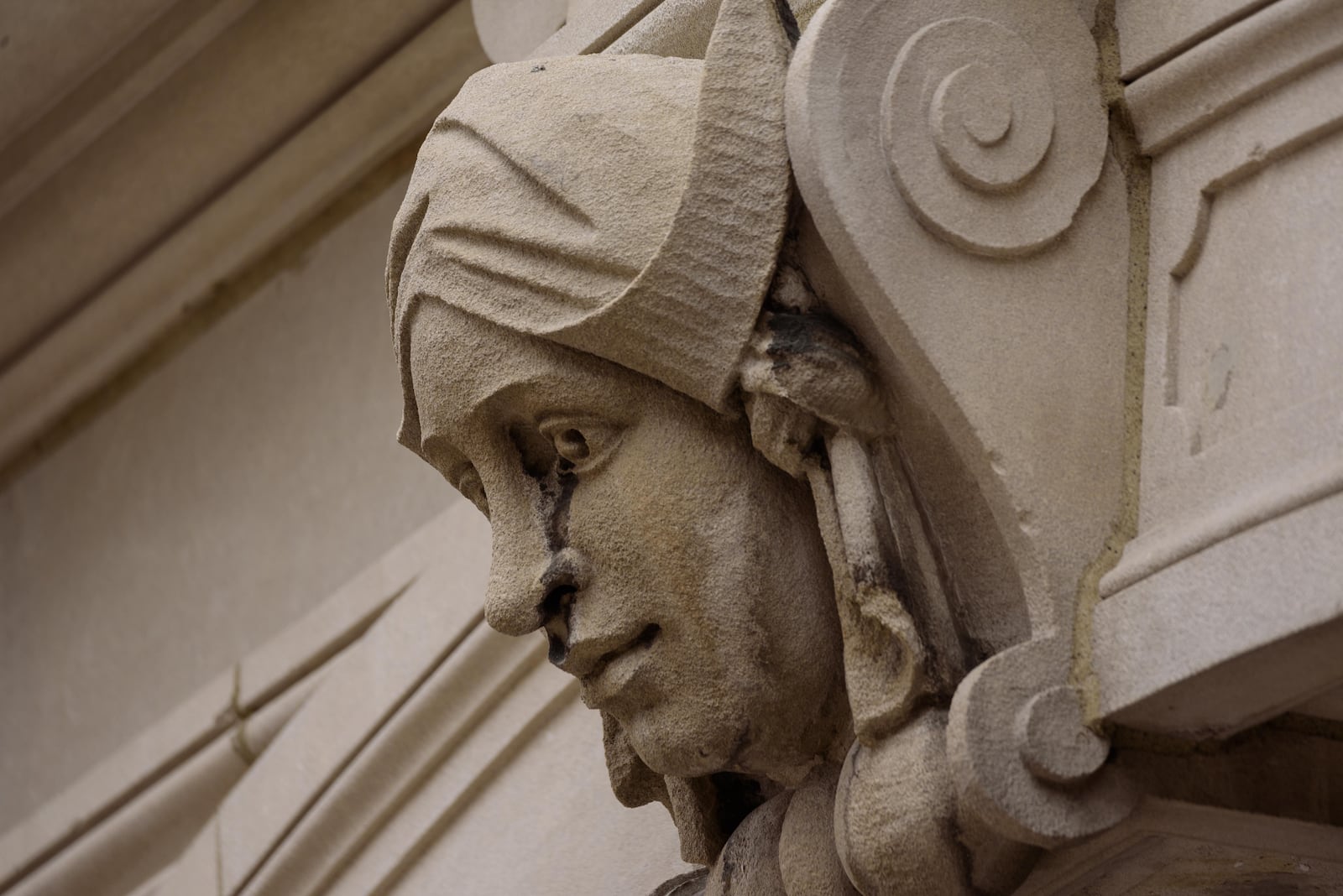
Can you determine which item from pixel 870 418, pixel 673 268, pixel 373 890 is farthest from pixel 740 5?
pixel 373 890

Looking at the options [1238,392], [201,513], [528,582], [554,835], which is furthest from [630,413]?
[201,513]

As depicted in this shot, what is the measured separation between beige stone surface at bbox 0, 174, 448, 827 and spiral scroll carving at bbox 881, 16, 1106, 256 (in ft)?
3.95

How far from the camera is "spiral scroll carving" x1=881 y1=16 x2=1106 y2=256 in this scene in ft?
5.27

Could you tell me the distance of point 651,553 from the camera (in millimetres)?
1667

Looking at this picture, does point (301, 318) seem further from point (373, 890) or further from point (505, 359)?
point (505, 359)

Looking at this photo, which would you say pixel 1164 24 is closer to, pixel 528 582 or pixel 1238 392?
pixel 1238 392

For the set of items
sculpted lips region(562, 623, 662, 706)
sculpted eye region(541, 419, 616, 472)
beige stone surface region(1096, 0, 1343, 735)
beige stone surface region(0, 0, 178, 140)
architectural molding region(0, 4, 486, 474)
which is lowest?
beige stone surface region(1096, 0, 1343, 735)

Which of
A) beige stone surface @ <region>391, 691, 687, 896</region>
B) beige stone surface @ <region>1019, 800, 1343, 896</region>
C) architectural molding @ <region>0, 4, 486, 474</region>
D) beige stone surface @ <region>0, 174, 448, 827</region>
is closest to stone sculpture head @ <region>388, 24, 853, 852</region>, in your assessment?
beige stone surface @ <region>1019, 800, 1343, 896</region>

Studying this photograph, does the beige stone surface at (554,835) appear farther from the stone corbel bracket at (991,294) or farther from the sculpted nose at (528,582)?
the stone corbel bracket at (991,294)

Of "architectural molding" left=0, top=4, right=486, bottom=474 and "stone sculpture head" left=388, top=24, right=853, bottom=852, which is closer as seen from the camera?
"stone sculpture head" left=388, top=24, right=853, bottom=852

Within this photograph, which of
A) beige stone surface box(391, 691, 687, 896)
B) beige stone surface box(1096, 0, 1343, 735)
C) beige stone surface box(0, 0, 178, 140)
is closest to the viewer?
beige stone surface box(1096, 0, 1343, 735)

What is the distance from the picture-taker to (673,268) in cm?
162

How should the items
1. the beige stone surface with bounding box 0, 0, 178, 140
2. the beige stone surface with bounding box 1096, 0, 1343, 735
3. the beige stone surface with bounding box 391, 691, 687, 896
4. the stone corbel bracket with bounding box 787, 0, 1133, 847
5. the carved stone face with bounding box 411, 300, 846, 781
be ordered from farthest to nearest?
the beige stone surface with bounding box 0, 0, 178, 140 → the beige stone surface with bounding box 391, 691, 687, 896 → the carved stone face with bounding box 411, 300, 846, 781 → the stone corbel bracket with bounding box 787, 0, 1133, 847 → the beige stone surface with bounding box 1096, 0, 1343, 735

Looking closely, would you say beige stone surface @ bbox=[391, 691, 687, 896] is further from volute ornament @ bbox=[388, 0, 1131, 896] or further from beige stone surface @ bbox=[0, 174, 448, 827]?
volute ornament @ bbox=[388, 0, 1131, 896]
